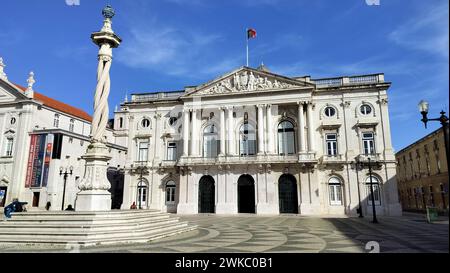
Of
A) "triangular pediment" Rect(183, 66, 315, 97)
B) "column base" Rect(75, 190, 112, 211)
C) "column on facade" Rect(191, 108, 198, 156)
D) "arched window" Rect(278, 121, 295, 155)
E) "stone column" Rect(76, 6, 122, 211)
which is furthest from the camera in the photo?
"column on facade" Rect(191, 108, 198, 156)

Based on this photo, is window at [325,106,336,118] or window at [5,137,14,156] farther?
window at [5,137,14,156]

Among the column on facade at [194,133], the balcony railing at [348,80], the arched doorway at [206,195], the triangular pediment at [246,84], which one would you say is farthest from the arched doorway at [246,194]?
the balcony railing at [348,80]

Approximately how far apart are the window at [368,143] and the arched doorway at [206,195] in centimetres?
1670

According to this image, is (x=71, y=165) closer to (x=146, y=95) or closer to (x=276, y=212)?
(x=146, y=95)

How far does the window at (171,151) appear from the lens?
3522cm

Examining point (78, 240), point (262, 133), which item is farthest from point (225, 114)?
point (78, 240)

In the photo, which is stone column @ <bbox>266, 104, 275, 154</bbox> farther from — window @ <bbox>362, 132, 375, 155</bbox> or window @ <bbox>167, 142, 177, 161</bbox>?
window @ <bbox>167, 142, 177, 161</bbox>

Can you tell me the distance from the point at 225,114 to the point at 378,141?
16.5 metres

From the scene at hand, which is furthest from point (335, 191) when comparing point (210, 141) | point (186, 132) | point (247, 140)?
point (186, 132)

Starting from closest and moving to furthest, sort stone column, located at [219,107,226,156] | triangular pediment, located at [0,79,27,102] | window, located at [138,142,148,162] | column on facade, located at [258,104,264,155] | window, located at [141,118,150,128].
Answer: column on facade, located at [258,104,264,155], stone column, located at [219,107,226,156], window, located at [138,142,148,162], window, located at [141,118,150,128], triangular pediment, located at [0,79,27,102]

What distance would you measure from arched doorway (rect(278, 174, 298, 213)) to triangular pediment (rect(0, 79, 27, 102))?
34.9 m

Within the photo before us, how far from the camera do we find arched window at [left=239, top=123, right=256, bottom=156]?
107 ft

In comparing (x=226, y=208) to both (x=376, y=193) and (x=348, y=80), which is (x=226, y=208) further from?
(x=348, y=80)

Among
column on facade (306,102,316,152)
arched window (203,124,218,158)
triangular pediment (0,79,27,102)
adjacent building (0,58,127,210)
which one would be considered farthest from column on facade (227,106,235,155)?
triangular pediment (0,79,27,102)
